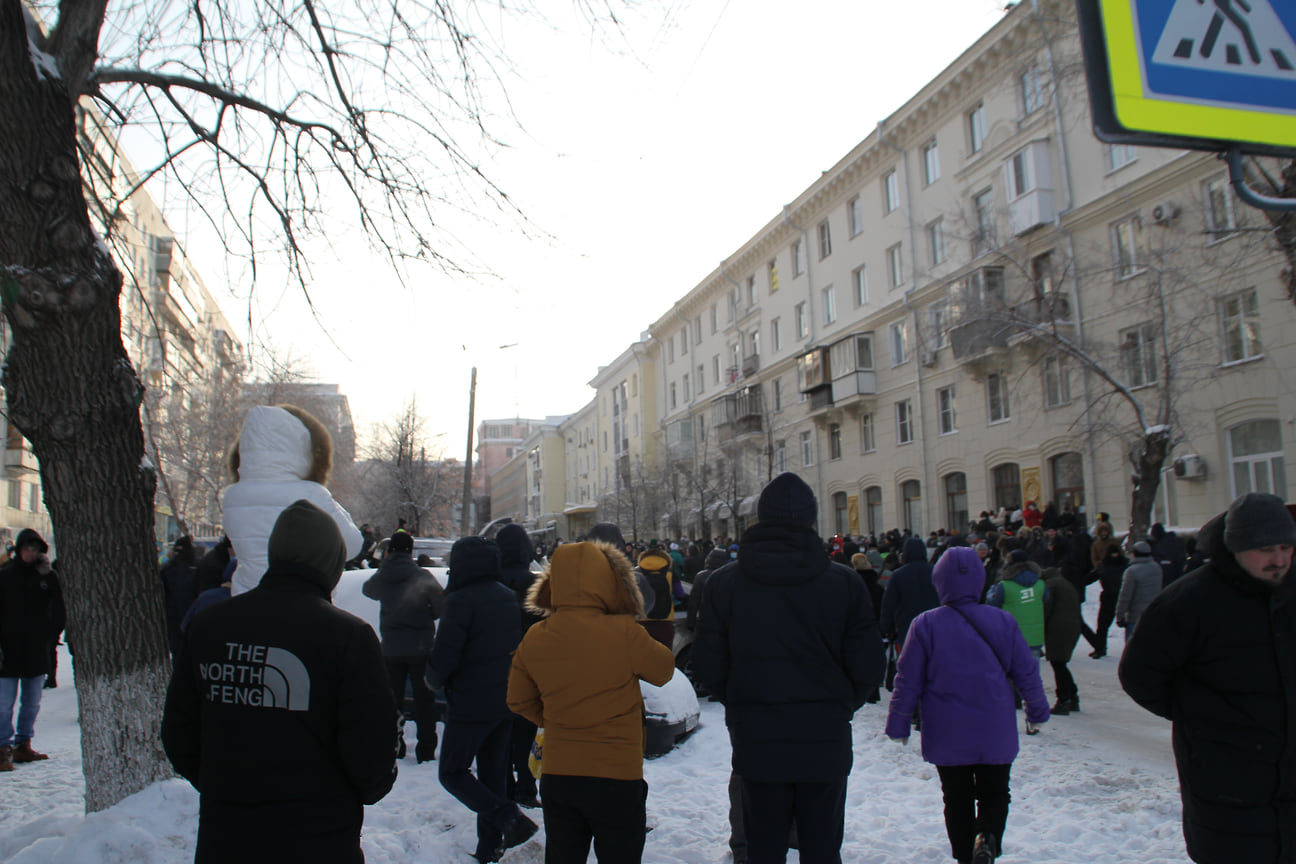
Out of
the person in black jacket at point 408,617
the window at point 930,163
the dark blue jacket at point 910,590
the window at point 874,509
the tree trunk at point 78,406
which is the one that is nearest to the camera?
the tree trunk at point 78,406

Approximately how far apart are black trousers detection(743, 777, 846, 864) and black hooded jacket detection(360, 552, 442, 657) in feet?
13.3

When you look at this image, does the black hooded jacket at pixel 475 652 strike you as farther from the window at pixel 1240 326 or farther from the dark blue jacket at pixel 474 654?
the window at pixel 1240 326

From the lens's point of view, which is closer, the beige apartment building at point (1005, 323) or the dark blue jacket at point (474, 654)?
the dark blue jacket at point (474, 654)

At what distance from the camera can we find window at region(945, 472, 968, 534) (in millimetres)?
28281

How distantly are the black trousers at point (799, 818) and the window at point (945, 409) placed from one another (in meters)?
26.8

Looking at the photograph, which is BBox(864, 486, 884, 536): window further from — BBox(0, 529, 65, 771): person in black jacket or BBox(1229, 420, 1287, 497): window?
BBox(0, 529, 65, 771): person in black jacket

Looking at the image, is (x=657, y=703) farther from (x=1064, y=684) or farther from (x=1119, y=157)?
(x=1119, y=157)

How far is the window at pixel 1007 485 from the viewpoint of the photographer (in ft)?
85.0

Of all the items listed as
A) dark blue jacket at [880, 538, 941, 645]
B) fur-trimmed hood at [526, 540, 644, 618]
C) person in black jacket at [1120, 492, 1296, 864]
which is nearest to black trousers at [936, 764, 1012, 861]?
person in black jacket at [1120, 492, 1296, 864]

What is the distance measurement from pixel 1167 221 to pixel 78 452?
2206cm

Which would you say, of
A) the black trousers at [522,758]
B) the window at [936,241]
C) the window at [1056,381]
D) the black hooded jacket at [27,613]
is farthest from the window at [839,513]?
the black hooded jacket at [27,613]

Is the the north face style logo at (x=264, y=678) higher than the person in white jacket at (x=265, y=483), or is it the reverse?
the person in white jacket at (x=265, y=483)

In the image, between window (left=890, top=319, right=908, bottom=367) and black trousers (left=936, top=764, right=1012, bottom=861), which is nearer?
black trousers (left=936, top=764, right=1012, bottom=861)

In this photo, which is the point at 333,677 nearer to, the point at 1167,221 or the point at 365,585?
the point at 365,585
